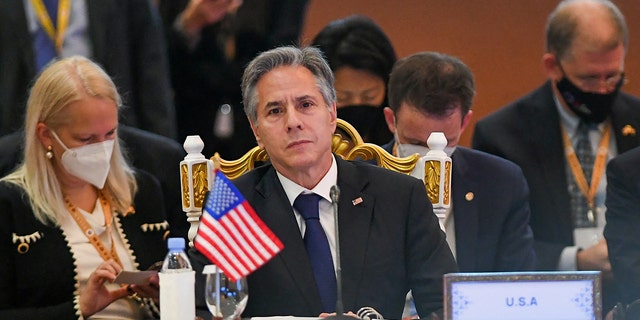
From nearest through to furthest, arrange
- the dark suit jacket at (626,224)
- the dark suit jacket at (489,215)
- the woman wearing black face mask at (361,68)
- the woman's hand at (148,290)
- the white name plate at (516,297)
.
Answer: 1. the white name plate at (516,297)
2. the woman's hand at (148,290)
3. the dark suit jacket at (489,215)
4. the dark suit jacket at (626,224)
5. the woman wearing black face mask at (361,68)

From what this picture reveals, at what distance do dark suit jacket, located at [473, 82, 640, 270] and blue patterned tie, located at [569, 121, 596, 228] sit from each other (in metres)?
0.03

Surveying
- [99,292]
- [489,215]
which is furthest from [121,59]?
[489,215]

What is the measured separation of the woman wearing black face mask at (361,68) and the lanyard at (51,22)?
127 cm

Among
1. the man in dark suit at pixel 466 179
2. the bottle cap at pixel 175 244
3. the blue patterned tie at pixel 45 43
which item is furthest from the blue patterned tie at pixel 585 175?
the bottle cap at pixel 175 244

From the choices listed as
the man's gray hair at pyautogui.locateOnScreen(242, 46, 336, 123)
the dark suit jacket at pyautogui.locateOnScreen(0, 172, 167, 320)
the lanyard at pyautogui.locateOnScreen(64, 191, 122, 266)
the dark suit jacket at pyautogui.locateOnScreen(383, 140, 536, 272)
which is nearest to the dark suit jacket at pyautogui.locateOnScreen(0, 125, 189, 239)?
the lanyard at pyautogui.locateOnScreen(64, 191, 122, 266)

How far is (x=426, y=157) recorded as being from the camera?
4.03 meters

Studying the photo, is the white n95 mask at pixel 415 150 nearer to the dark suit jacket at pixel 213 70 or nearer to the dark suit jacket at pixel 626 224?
the dark suit jacket at pixel 626 224

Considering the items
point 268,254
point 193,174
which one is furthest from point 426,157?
point 268,254

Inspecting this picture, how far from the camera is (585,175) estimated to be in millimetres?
5270

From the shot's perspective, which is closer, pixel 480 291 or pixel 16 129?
pixel 480 291

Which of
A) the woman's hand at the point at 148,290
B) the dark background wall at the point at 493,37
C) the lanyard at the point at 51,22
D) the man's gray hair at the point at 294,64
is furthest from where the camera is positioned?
the dark background wall at the point at 493,37

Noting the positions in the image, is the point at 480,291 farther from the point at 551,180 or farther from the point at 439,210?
the point at 551,180

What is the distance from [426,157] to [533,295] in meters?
1.22

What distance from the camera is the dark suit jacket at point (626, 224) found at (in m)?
4.54
